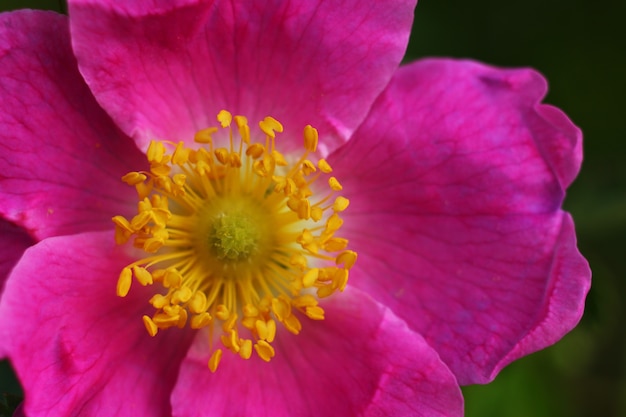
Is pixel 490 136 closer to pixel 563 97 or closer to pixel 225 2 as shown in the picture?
pixel 225 2

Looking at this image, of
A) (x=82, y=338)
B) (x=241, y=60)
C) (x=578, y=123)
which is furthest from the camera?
(x=578, y=123)

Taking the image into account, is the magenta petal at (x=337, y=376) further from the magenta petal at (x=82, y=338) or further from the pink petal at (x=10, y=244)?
the pink petal at (x=10, y=244)

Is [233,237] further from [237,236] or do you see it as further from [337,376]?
[337,376]

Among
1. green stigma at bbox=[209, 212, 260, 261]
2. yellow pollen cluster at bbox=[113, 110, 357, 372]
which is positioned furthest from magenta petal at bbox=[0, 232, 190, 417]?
green stigma at bbox=[209, 212, 260, 261]

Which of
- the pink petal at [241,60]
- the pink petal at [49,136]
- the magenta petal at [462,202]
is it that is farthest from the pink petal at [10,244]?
the magenta petal at [462,202]

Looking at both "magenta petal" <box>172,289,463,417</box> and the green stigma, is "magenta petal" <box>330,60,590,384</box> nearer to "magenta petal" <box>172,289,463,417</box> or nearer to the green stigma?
"magenta petal" <box>172,289,463,417</box>

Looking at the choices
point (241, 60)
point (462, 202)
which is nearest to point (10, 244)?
point (241, 60)
